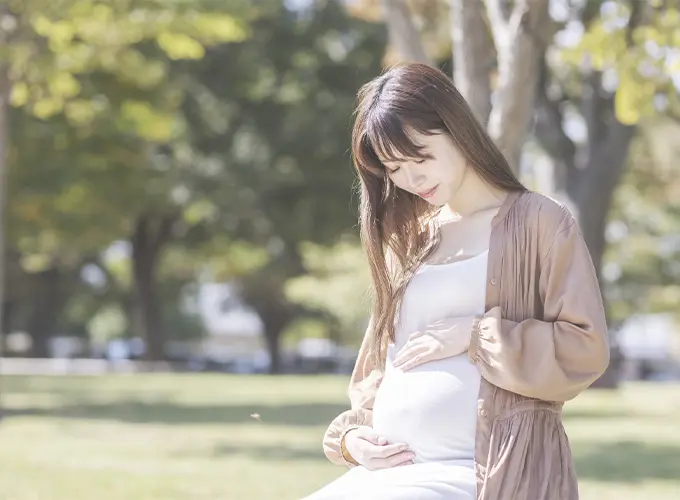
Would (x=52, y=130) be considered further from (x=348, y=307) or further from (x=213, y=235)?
(x=348, y=307)

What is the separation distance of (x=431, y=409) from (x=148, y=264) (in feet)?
121

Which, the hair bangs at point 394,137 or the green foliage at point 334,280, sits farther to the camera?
the green foliage at point 334,280

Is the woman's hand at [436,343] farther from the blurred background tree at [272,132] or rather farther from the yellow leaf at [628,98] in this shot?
the yellow leaf at [628,98]

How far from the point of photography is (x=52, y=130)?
2023 centimetres

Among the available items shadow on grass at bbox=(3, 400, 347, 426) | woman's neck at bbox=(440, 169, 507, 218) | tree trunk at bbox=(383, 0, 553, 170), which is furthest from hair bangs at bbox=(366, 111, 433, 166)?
shadow on grass at bbox=(3, 400, 347, 426)

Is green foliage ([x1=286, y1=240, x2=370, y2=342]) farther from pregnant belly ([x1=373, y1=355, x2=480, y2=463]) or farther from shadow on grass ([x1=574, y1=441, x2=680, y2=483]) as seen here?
pregnant belly ([x1=373, y1=355, x2=480, y2=463])

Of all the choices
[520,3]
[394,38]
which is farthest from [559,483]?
[394,38]

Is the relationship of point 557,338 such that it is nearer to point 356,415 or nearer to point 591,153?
point 356,415

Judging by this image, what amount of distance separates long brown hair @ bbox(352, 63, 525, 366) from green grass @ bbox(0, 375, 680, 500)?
574 cm

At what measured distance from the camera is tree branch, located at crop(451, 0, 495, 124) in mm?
9320

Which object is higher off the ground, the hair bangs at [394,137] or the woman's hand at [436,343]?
the hair bangs at [394,137]

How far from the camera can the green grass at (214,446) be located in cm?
946

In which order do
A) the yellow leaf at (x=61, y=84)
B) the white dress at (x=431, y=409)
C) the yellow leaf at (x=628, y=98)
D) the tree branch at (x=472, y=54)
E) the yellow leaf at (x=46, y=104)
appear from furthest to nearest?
the yellow leaf at (x=46, y=104) → the yellow leaf at (x=61, y=84) → the yellow leaf at (x=628, y=98) → the tree branch at (x=472, y=54) → the white dress at (x=431, y=409)

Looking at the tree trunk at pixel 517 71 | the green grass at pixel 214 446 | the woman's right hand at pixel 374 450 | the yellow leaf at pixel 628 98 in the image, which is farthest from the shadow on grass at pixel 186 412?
the woman's right hand at pixel 374 450
